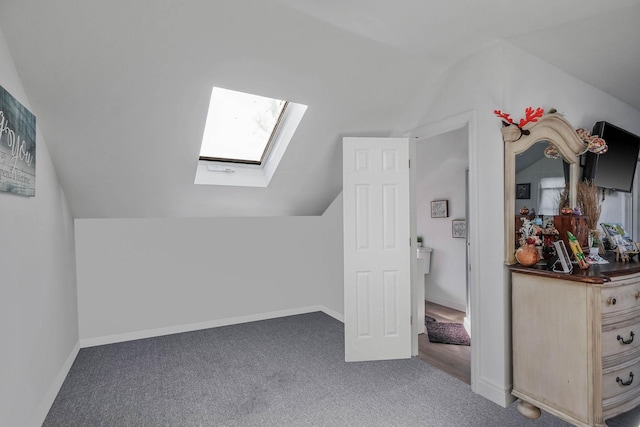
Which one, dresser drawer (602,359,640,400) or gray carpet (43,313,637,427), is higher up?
dresser drawer (602,359,640,400)

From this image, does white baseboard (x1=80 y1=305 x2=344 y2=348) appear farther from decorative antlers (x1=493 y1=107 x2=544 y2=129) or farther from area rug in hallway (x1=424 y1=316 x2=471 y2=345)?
decorative antlers (x1=493 y1=107 x2=544 y2=129)

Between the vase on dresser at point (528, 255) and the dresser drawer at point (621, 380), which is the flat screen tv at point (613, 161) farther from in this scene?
the dresser drawer at point (621, 380)

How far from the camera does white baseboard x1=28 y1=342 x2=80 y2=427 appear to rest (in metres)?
2.08

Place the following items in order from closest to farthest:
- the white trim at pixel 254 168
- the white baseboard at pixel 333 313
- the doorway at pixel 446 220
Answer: the white trim at pixel 254 168 < the white baseboard at pixel 333 313 < the doorway at pixel 446 220

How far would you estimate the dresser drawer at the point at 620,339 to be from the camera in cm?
197

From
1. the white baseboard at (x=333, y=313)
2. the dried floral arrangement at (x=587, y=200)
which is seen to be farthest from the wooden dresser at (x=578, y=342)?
the white baseboard at (x=333, y=313)

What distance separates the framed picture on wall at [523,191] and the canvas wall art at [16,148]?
306 centimetres

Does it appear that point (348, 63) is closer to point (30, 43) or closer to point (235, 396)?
point (30, 43)

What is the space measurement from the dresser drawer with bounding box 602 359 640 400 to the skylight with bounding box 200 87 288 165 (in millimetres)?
3058

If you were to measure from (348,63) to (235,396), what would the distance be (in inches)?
102

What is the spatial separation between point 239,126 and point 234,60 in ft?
3.78

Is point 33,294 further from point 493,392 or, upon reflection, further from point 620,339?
point 620,339

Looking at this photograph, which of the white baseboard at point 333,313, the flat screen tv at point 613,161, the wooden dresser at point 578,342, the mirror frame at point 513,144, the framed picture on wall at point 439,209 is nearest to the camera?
the wooden dresser at point 578,342

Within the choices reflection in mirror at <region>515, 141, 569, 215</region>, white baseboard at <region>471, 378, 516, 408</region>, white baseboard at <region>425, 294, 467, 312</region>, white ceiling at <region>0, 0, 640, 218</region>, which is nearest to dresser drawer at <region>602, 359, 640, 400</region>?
white baseboard at <region>471, 378, 516, 408</region>
